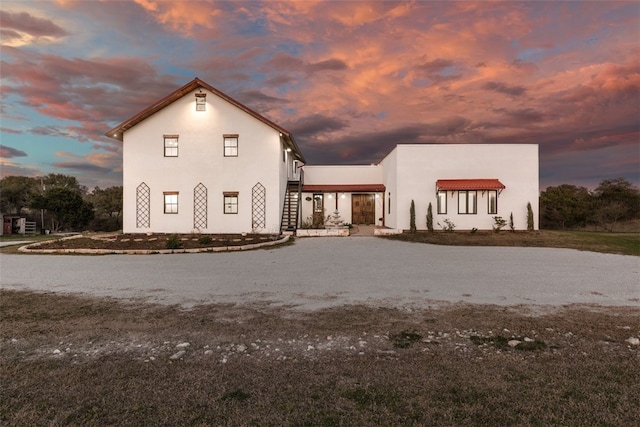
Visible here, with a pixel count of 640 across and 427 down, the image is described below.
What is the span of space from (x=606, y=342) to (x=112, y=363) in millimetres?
5810

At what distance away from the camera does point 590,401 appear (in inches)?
112

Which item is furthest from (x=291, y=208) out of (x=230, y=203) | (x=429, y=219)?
A: (x=429, y=219)

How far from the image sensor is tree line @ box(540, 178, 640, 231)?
3209 cm

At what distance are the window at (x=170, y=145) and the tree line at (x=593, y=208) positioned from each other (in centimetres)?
3379

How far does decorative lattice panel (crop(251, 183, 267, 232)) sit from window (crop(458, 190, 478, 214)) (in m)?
12.9

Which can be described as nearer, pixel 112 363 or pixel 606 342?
pixel 112 363

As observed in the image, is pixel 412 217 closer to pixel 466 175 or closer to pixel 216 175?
pixel 466 175

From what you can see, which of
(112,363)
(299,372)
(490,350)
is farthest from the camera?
(490,350)

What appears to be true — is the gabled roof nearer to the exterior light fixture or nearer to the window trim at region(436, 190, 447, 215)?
the exterior light fixture

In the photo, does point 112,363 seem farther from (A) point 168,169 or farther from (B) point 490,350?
(A) point 168,169

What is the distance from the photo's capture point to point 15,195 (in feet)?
152

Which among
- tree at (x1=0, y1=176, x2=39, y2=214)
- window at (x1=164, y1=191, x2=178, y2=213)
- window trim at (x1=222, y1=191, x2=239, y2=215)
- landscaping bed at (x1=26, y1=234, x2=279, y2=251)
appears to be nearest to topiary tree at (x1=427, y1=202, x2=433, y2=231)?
landscaping bed at (x1=26, y1=234, x2=279, y2=251)

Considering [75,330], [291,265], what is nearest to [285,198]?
[291,265]

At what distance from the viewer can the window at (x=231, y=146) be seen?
21016 mm
